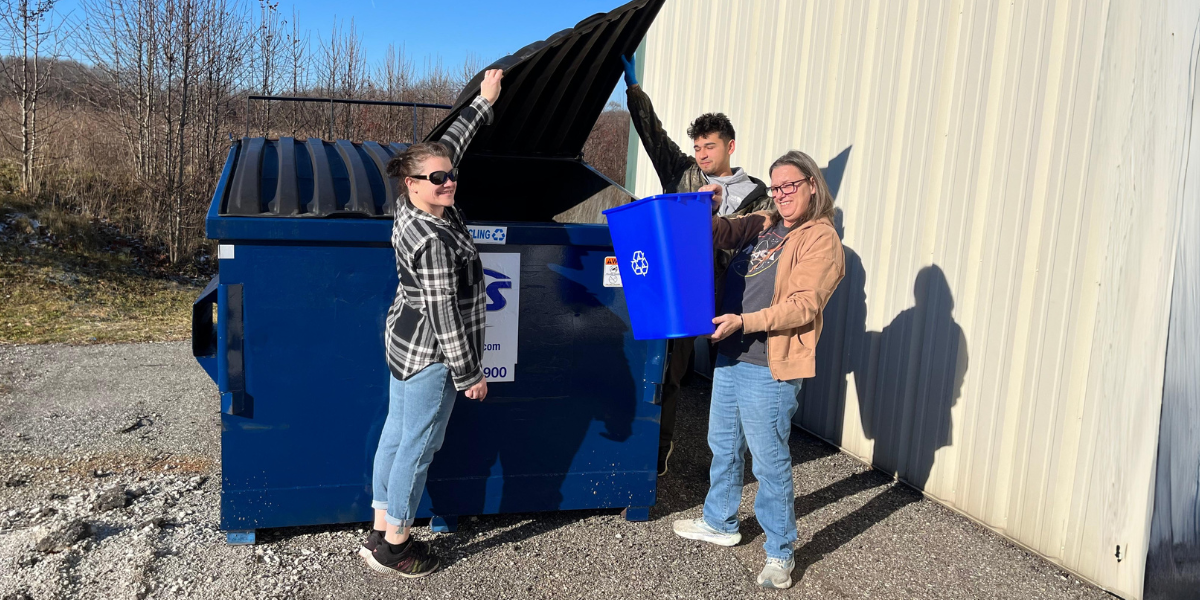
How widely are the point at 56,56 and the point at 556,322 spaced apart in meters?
9.08

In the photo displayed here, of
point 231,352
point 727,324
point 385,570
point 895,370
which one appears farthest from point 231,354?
point 895,370

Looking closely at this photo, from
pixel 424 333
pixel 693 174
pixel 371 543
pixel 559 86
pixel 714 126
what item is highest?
pixel 559 86

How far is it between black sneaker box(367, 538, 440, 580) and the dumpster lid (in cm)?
154

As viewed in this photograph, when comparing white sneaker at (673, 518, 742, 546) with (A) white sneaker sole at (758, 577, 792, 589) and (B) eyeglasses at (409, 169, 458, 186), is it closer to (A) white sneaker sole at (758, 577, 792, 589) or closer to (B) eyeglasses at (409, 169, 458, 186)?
(A) white sneaker sole at (758, 577, 792, 589)

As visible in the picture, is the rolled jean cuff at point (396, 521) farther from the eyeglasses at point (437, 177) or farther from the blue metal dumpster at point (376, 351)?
the eyeglasses at point (437, 177)

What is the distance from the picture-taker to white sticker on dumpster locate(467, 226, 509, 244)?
3.05 meters

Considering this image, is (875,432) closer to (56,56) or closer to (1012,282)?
(1012,282)

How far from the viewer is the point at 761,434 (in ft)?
9.76

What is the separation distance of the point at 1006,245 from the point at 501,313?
2.24 meters

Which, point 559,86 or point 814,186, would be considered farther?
point 559,86

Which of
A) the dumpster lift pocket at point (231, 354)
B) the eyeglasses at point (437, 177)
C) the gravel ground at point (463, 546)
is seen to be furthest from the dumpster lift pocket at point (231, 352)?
the eyeglasses at point (437, 177)

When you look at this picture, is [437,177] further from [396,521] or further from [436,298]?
[396,521]

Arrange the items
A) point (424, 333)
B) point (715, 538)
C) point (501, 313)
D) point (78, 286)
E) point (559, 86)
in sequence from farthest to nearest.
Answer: point (78, 286)
point (559, 86)
point (715, 538)
point (501, 313)
point (424, 333)

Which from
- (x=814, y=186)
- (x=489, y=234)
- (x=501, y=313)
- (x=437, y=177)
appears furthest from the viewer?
(x=501, y=313)
